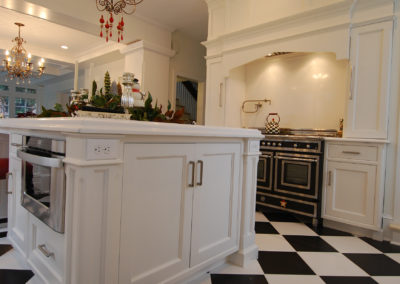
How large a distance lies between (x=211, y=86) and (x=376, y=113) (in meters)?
2.18

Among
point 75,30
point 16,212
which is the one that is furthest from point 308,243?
point 75,30

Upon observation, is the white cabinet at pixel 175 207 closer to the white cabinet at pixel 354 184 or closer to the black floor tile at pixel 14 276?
the black floor tile at pixel 14 276

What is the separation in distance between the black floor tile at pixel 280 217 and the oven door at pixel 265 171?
1.03 ft

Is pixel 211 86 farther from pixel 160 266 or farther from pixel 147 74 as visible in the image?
pixel 160 266

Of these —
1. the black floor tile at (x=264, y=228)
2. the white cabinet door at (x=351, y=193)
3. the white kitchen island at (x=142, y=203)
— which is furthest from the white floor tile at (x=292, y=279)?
the white cabinet door at (x=351, y=193)

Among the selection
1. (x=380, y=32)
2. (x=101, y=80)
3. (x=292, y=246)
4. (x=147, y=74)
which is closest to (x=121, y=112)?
(x=292, y=246)

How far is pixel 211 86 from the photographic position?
394 cm

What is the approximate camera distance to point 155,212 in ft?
3.91

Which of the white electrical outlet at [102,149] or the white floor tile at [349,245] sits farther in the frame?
the white floor tile at [349,245]

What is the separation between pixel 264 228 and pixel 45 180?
6.65 ft

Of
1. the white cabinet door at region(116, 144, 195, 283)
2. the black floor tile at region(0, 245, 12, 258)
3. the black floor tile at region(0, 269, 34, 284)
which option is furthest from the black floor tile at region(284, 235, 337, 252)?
the black floor tile at region(0, 245, 12, 258)

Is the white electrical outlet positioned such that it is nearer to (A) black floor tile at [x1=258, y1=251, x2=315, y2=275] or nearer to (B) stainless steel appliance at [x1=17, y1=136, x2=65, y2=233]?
(B) stainless steel appliance at [x1=17, y1=136, x2=65, y2=233]

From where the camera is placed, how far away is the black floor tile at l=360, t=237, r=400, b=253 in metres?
2.14

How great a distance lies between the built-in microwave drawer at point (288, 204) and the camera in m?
2.68
